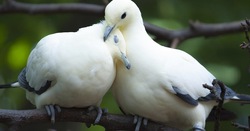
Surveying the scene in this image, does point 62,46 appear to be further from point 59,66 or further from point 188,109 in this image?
point 188,109

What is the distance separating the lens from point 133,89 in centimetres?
287

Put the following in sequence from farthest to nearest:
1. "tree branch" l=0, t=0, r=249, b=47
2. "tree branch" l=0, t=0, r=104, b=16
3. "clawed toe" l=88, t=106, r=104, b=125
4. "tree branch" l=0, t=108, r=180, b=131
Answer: "tree branch" l=0, t=0, r=104, b=16 → "tree branch" l=0, t=0, r=249, b=47 → "clawed toe" l=88, t=106, r=104, b=125 → "tree branch" l=0, t=108, r=180, b=131

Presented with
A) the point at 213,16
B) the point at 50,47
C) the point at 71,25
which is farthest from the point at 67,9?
the point at 50,47

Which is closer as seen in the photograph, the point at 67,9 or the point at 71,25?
the point at 67,9

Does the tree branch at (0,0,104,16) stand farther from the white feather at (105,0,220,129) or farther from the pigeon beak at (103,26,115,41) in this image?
the pigeon beak at (103,26,115,41)

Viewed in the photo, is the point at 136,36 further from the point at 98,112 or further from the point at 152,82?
the point at 98,112

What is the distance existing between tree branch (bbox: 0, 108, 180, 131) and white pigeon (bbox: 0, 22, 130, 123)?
3 cm

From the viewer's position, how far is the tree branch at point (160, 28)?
424 centimetres

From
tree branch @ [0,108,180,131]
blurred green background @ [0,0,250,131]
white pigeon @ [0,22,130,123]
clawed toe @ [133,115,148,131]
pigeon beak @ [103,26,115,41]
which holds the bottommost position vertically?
tree branch @ [0,108,180,131]

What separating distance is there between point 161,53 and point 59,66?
1.61 ft

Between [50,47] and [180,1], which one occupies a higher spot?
[180,1]

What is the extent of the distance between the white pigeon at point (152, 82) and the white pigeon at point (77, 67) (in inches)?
3.1

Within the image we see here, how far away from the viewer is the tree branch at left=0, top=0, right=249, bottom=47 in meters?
4.24

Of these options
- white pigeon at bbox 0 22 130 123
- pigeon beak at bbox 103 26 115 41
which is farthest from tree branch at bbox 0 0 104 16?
pigeon beak at bbox 103 26 115 41
